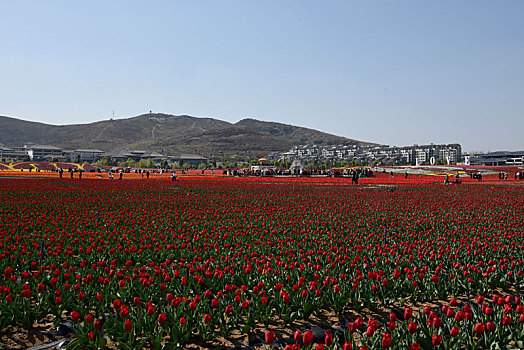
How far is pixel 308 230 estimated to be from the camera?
11.8 m

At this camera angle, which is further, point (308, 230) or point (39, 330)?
point (308, 230)

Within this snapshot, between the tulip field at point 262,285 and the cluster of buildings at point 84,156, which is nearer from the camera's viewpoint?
the tulip field at point 262,285

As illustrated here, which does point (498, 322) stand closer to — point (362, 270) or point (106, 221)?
point (362, 270)

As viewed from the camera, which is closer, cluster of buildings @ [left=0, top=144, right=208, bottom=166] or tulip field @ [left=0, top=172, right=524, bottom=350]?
tulip field @ [left=0, top=172, right=524, bottom=350]

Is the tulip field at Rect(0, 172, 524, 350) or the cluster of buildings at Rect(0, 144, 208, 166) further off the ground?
the cluster of buildings at Rect(0, 144, 208, 166)

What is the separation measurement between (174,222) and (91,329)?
8.50 meters

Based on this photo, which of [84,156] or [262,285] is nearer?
[262,285]

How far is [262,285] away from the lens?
19.7 ft

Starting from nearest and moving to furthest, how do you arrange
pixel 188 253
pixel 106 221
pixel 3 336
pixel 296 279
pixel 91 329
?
pixel 91 329, pixel 3 336, pixel 296 279, pixel 188 253, pixel 106 221

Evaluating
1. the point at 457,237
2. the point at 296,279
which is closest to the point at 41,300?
the point at 296,279

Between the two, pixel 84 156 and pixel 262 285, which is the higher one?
pixel 84 156

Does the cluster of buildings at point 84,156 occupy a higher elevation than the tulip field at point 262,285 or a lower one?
higher

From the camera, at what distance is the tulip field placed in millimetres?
4777

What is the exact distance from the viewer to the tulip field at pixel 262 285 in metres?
→ 4.78
